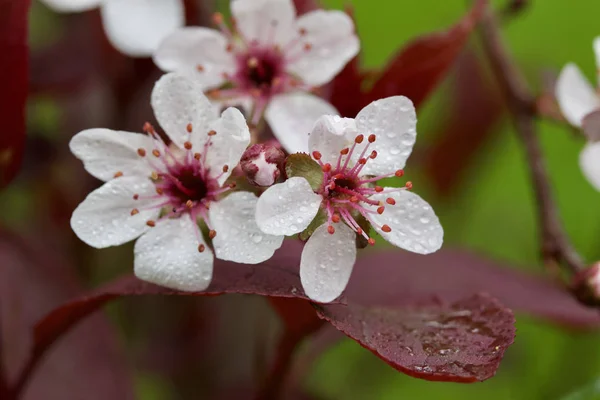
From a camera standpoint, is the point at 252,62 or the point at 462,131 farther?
the point at 462,131

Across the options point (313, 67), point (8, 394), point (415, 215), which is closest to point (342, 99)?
point (313, 67)

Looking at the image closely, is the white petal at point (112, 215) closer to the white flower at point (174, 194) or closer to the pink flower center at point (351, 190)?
the white flower at point (174, 194)

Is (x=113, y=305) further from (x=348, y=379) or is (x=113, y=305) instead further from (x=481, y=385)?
(x=481, y=385)

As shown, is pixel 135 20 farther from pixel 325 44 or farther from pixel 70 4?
pixel 325 44

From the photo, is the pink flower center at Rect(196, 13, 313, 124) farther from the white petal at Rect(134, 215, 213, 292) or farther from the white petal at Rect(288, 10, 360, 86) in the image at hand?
the white petal at Rect(134, 215, 213, 292)

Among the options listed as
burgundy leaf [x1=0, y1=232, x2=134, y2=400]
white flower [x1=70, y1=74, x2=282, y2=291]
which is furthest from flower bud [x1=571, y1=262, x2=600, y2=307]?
burgundy leaf [x1=0, y1=232, x2=134, y2=400]

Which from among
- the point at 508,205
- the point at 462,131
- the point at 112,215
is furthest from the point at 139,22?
the point at 508,205

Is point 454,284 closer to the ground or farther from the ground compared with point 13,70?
closer to the ground
